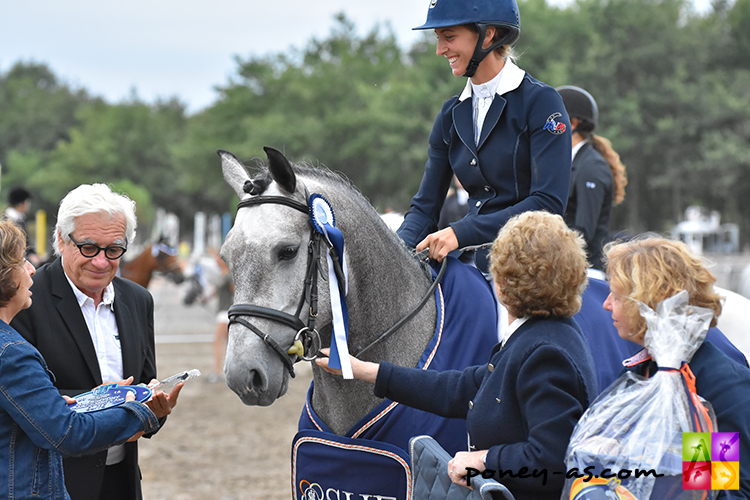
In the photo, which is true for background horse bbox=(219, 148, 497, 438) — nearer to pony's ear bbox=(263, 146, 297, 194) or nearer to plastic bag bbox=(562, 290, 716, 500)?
pony's ear bbox=(263, 146, 297, 194)

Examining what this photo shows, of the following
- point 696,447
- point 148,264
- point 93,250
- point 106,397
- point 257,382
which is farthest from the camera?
point 148,264

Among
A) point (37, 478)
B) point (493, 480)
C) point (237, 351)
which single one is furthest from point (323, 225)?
point (37, 478)

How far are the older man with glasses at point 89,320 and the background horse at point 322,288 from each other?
50 centimetres

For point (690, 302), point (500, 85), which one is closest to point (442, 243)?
point (500, 85)

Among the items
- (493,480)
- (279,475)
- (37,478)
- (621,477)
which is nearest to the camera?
(621,477)

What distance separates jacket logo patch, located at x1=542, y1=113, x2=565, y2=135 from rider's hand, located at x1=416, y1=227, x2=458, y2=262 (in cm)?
57

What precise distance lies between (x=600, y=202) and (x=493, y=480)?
7.83ft

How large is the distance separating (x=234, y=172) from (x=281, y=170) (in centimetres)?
38

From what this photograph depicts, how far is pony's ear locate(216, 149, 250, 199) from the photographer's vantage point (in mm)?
2830

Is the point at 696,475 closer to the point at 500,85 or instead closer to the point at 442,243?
the point at 442,243

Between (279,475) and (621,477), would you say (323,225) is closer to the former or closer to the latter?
(621,477)

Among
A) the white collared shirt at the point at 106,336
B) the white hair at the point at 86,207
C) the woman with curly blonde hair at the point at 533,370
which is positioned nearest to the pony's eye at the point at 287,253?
the woman with curly blonde hair at the point at 533,370

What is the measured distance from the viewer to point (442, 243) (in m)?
2.96

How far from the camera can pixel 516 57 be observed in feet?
10.4
